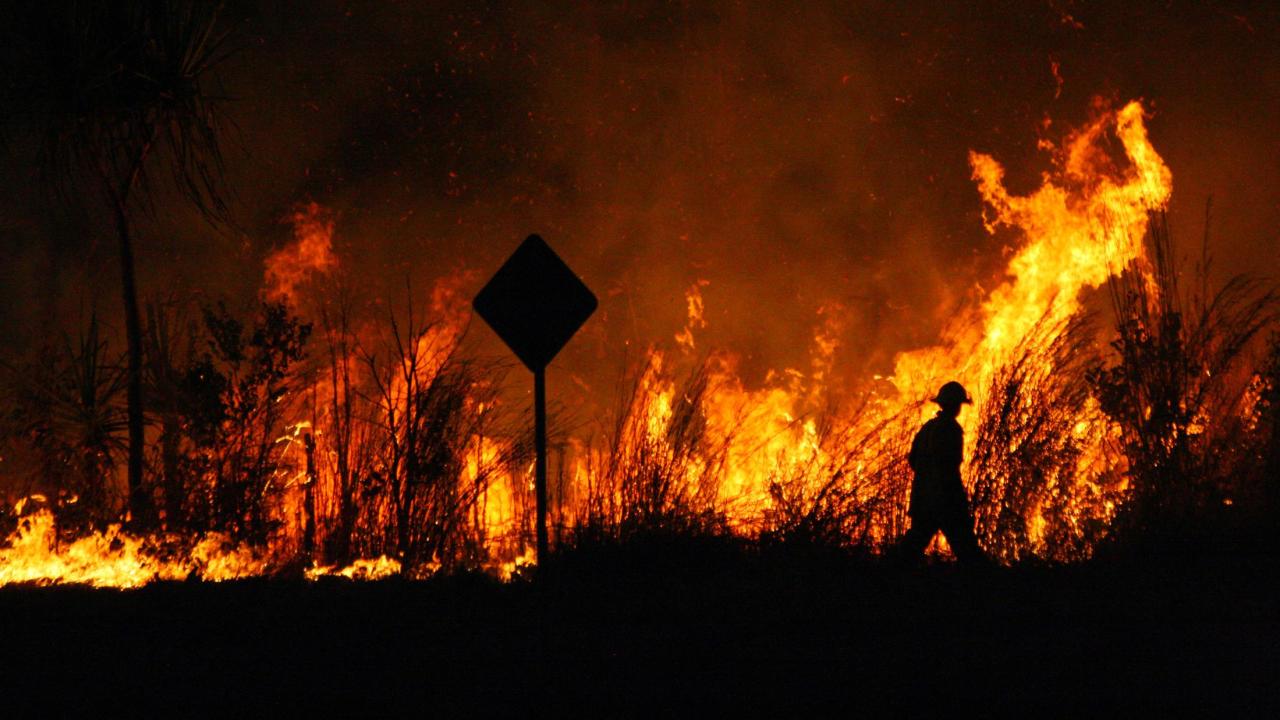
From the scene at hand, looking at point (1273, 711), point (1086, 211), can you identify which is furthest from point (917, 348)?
point (1273, 711)

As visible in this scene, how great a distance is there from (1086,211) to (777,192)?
472cm

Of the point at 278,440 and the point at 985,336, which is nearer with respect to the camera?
the point at 278,440

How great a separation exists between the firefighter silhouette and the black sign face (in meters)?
3.12

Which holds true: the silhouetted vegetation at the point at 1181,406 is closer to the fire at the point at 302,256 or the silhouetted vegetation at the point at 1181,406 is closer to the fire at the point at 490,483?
the fire at the point at 490,483

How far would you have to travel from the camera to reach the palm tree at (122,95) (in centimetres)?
980

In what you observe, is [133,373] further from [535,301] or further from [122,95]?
[535,301]

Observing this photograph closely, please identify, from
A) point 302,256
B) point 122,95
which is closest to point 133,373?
point 122,95

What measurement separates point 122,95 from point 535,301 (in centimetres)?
506

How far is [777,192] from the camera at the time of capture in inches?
688

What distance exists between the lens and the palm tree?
32.1ft

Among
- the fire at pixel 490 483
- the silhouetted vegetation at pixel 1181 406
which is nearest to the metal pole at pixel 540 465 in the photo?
the fire at pixel 490 483

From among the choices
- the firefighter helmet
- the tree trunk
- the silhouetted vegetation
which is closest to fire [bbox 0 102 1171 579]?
the silhouetted vegetation

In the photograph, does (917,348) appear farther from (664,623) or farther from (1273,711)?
(1273,711)

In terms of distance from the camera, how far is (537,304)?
26.1 feet
